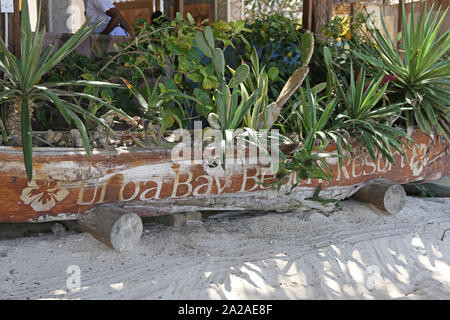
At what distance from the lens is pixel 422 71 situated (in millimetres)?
3857

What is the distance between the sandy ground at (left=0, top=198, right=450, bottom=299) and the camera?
2.54 meters

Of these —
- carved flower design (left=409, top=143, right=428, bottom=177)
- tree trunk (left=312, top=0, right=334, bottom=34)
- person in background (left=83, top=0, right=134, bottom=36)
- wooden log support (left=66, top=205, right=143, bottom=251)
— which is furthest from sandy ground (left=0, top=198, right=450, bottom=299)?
person in background (left=83, top=0, right=134, bottom=36)

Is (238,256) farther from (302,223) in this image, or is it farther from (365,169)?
(365,169)

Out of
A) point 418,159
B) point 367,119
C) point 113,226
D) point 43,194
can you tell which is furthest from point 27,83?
point 418,159

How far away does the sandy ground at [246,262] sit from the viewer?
8.32 feet

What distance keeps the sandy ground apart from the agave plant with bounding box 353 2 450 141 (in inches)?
35.5

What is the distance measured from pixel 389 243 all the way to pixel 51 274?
87.3 inches

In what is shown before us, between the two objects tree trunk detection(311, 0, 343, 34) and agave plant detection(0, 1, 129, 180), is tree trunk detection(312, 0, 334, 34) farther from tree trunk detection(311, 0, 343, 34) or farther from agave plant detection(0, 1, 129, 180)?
agave plant detection(0, 1, 129, 180)

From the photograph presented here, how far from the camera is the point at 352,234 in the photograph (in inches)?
137

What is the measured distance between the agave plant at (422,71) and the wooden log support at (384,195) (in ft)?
1.74

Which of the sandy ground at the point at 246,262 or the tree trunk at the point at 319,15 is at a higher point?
the tree trunk at the point at 319,15

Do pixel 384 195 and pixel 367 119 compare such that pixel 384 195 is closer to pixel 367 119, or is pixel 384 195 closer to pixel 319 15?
pixel 367 119

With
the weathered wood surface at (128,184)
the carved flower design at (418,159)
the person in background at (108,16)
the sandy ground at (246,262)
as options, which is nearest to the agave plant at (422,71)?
the carved flower design at (418,159)

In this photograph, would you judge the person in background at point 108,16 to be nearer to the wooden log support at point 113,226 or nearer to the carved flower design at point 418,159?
the wooden log support at point 113,226
